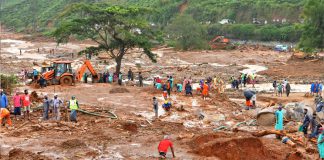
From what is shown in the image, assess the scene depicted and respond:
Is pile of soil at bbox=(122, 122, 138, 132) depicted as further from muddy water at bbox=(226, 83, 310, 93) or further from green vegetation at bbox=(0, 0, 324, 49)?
green vegetation at bbox=(0, 0, 324, 49)

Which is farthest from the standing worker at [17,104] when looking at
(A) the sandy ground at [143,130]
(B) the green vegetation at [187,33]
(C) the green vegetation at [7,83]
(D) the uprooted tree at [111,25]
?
(B) the green vegetation at [187,33]

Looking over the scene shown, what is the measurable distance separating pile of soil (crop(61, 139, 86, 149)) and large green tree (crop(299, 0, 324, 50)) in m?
34.8

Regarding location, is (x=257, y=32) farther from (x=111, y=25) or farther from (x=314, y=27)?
(x=111, y=25)

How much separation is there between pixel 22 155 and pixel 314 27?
37690 millimetres

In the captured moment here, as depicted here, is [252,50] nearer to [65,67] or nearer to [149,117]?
[65,67]

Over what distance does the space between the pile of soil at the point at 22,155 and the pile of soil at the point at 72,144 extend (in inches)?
52.5

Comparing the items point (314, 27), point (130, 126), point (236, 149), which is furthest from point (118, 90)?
point (314, 27)

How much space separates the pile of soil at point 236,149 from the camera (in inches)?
605

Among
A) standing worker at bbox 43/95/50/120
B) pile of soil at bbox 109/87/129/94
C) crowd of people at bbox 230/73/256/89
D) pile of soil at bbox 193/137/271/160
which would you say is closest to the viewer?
pile of soil at bbox 193/137/271/160

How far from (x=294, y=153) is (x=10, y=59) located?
4533 centimetres

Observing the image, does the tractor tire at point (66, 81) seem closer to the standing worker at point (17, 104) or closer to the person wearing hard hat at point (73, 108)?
the standing worker at point (17, 104)

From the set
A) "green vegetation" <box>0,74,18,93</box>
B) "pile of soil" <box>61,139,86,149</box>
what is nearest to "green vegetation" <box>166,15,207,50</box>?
"green vegetation" <box>0,74,18,93</box>

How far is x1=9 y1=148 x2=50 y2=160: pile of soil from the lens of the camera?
1501 cm

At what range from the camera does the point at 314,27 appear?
46844 mm
